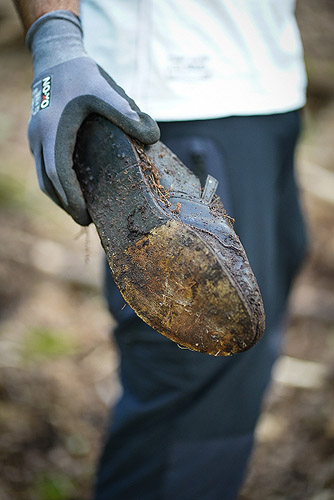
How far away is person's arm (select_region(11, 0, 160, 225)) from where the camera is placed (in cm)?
105

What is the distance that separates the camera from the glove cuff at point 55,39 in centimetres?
112

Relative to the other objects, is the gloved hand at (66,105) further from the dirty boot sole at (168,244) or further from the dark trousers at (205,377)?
the dark trousers at (205,377)

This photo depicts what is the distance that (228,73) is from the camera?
4.43ft

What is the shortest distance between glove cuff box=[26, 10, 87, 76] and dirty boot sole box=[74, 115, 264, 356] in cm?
16

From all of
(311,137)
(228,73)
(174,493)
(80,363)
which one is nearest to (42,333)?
(80,363)

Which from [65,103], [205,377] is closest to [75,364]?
[205,377]

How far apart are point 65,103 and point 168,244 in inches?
15.0

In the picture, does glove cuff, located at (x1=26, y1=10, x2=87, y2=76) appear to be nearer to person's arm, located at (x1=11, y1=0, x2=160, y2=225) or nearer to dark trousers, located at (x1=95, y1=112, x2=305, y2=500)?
person's arm, located at (x1=11, y1=0, x2=160, y2=225)

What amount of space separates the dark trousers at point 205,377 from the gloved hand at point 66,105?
1.04ft

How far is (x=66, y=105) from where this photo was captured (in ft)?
3.50

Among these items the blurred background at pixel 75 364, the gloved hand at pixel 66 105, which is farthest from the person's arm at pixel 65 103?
the blurred background at pixel 75 364

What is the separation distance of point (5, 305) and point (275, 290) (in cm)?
171

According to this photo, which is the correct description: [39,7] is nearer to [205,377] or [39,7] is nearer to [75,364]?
[205,377]

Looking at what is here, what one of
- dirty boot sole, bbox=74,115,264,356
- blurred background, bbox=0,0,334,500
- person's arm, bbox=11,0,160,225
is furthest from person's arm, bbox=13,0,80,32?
blurred background, bbox=0,0,334,500
